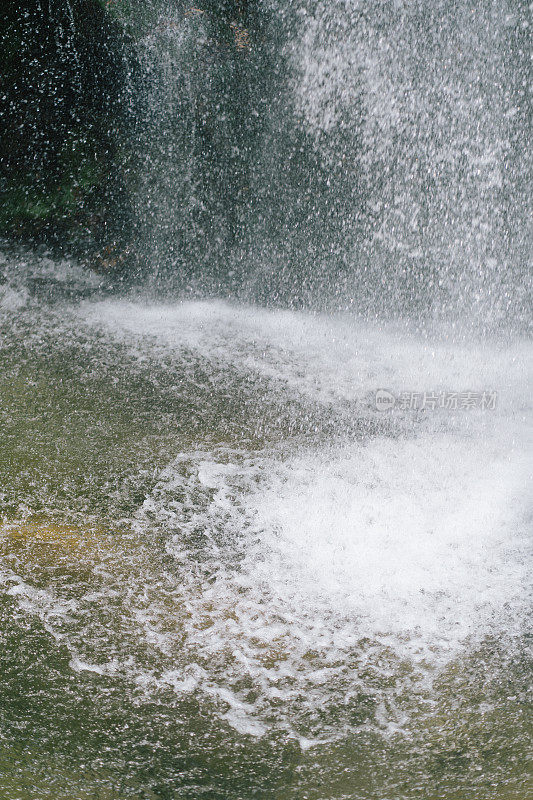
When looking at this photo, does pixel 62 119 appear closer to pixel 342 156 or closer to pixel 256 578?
pixel 342 156

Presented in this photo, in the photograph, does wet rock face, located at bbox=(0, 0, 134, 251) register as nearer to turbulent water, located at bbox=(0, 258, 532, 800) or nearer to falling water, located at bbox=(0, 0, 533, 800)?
falling water, located at bbox=(0, 0, 533, 800)

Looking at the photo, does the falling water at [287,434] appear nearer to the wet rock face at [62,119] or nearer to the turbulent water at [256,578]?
the turbulent water at [256,578]

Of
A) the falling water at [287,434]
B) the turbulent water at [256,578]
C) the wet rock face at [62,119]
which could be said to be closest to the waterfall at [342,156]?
the falling water at [287,434]

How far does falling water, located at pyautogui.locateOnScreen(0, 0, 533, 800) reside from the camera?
152 centimetres

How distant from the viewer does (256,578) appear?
1958 millimetres

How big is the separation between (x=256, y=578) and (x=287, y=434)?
3.03 feet

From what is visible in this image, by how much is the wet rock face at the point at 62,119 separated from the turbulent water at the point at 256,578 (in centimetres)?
164

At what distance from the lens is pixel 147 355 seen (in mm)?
3436

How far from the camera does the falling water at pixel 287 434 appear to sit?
152 centimetres

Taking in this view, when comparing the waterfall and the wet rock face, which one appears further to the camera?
the wet rock face

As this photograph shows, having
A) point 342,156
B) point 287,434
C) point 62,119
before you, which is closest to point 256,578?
point 287,434

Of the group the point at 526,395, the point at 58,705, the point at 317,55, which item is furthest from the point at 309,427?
the point at 317,55

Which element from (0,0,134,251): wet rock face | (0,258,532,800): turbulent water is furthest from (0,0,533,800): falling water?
(0,0,134,251): wet rock face

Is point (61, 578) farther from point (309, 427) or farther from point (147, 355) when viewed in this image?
point (147, 355)
